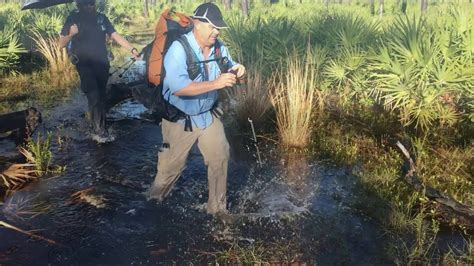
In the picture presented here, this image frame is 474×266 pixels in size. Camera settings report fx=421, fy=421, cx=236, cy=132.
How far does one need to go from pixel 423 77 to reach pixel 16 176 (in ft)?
18.0

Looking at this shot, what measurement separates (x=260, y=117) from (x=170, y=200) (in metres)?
2.70

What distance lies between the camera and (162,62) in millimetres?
3584

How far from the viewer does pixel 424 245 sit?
12.2 ft

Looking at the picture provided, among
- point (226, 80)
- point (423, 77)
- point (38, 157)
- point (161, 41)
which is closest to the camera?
point (226, 80)

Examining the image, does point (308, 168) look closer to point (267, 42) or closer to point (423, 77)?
point (423, 77)

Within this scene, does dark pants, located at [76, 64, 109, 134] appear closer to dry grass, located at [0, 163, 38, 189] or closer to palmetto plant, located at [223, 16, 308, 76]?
dry grass, located at [0, 163, 38, 189]

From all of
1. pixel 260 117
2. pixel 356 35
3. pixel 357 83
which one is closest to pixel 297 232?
pixel 260 117

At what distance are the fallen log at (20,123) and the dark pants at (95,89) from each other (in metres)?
0.76

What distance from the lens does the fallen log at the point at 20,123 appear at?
573cm

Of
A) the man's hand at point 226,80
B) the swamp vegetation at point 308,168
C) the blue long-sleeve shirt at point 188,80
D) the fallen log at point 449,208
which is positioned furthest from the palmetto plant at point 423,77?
the man's hand at point 226,80

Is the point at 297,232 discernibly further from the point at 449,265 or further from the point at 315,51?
the point at 315,51

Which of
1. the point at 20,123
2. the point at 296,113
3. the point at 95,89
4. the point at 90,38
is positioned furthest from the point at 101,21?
the point at 296,113

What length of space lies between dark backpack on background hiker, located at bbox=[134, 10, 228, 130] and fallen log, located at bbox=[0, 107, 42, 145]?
2796 mm

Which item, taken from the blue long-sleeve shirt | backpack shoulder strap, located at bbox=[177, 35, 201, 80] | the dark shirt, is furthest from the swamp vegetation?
backpack shoulder strap, located at bbox=[177, 35, 201, 80]
